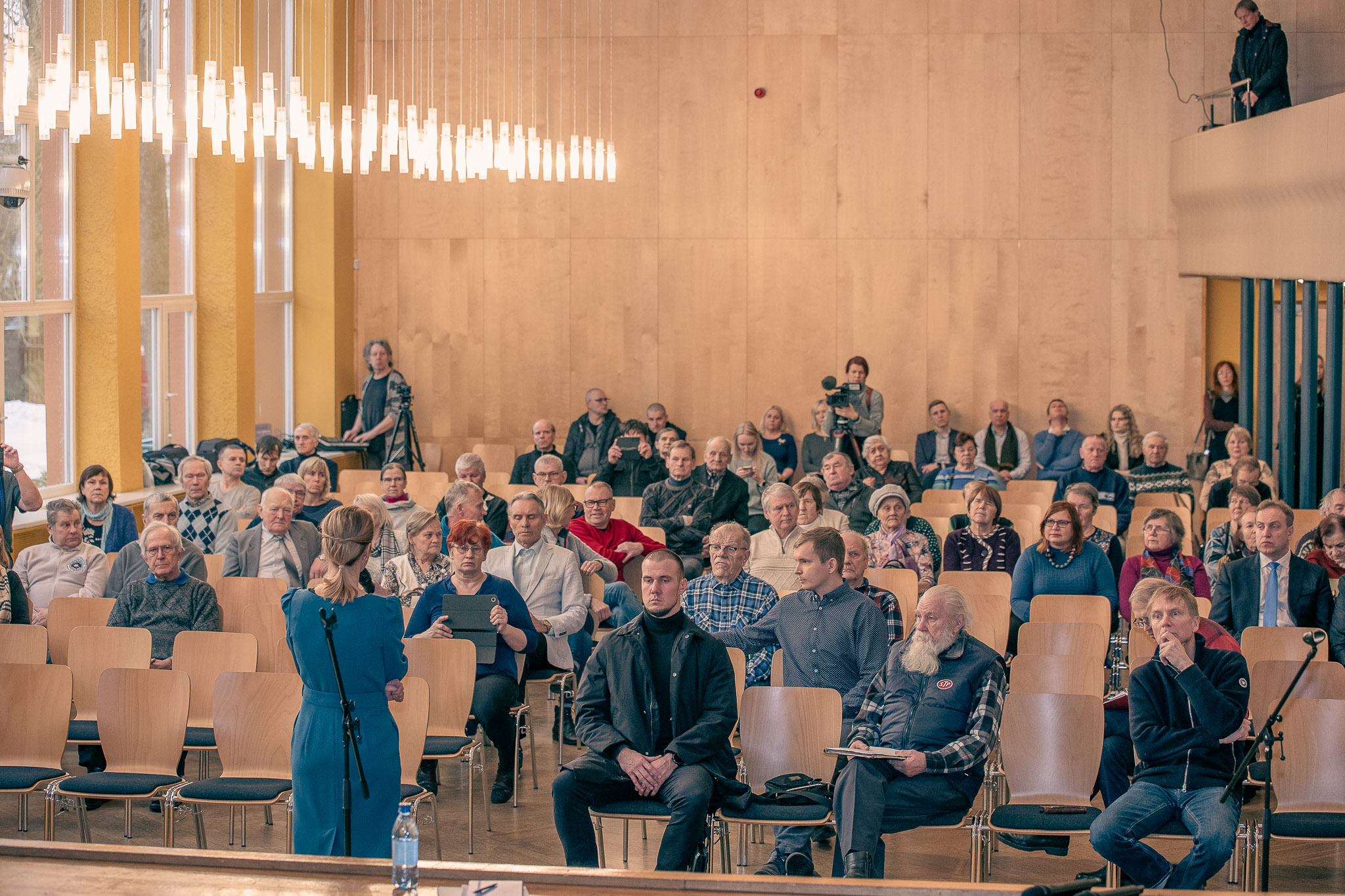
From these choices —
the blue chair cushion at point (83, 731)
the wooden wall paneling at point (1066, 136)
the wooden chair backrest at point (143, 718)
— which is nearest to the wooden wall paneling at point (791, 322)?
the wooden wall paneling at point (1066, 136)

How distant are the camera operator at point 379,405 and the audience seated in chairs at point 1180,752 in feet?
32.1

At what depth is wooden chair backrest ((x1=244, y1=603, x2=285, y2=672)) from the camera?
6.60 m

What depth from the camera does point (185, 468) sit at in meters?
8.36

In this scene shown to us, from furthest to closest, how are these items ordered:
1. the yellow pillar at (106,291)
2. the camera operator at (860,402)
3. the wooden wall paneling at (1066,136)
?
1. the wooden wall paneling at (1066,136)
2. the camera operator at (860,402)
3. the yellow pillar at (106,291)

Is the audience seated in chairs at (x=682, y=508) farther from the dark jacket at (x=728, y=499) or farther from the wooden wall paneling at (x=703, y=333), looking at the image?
the wooden wall paneling at (x=703, y=333)

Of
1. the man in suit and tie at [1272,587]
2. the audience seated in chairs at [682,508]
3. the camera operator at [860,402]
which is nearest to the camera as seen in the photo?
the man in suit and tie at [1272,587]

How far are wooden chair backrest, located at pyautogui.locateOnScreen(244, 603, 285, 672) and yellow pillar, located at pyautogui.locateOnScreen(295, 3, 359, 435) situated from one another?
7.44 m

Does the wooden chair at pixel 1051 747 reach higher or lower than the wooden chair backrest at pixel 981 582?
lower

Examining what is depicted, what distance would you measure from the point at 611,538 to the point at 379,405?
246 inches

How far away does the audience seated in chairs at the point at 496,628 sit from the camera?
20.0ft

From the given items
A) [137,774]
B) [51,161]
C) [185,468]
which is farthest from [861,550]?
[51,161]

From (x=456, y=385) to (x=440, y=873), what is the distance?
1088 cm

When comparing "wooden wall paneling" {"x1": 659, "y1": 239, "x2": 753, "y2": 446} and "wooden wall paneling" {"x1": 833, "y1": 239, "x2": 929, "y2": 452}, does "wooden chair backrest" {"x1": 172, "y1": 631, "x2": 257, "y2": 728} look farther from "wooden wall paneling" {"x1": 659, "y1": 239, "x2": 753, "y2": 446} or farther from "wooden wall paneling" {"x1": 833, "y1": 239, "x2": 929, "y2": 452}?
"wooden wall paneling" {"x1": 833, "y1": 239, "x2": 929, "y2": 452}

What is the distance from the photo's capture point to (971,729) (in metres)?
4.93
